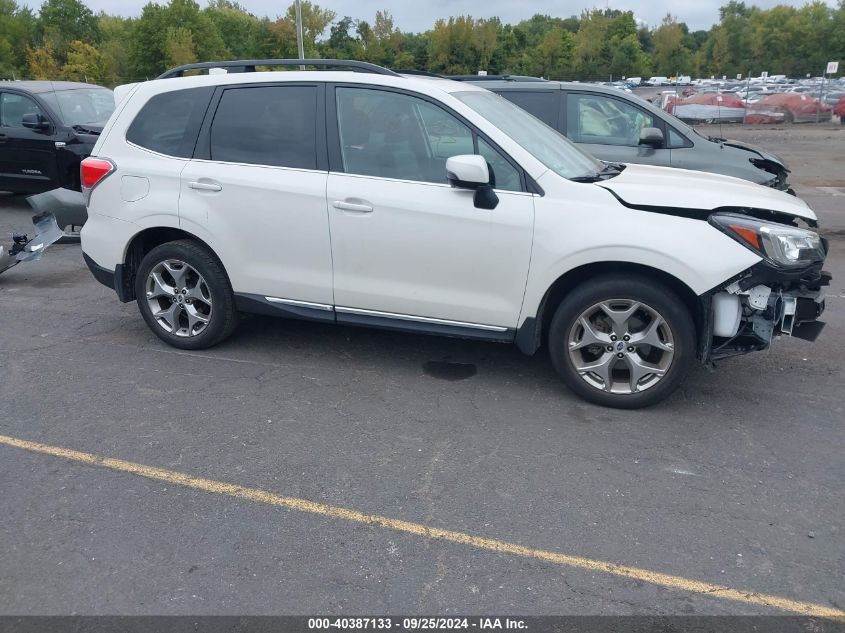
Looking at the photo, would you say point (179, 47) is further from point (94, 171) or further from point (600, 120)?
point (94, 171)

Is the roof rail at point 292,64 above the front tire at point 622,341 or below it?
above

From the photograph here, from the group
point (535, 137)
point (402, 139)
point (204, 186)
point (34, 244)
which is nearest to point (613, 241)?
point (535, 137)

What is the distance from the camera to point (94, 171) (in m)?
5.59

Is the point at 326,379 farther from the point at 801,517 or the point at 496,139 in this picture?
the point at 801,517

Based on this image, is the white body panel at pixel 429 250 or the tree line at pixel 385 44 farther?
the tree line at pixel 385 44

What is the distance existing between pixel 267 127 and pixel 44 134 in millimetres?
7437

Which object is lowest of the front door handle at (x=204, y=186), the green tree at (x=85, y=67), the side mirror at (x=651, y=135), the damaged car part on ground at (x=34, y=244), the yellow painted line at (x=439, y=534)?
the yellow painted line at (x=439, y=534)

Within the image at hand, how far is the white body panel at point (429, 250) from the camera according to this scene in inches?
183

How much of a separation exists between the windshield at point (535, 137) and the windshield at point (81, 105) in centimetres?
814

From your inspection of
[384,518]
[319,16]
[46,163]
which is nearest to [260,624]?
[384,518]

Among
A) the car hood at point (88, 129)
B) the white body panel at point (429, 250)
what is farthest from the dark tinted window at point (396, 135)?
the car hood at point (88, 129)

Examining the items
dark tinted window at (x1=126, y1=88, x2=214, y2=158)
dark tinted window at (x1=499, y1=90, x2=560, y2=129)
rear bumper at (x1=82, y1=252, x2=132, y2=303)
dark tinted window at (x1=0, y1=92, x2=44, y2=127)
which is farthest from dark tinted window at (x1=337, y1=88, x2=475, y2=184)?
dark tinted window at (x1=0, y1=92, x2=44, y2=127)

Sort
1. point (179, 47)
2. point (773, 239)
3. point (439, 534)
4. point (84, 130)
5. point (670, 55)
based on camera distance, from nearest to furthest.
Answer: point (439, 534) → point (773, 239) → point (84, 130) → point (179, 47) → point (670, 55)

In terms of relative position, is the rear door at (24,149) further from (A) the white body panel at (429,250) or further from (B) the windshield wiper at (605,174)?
(B) the windshield wiper at (605,174)
